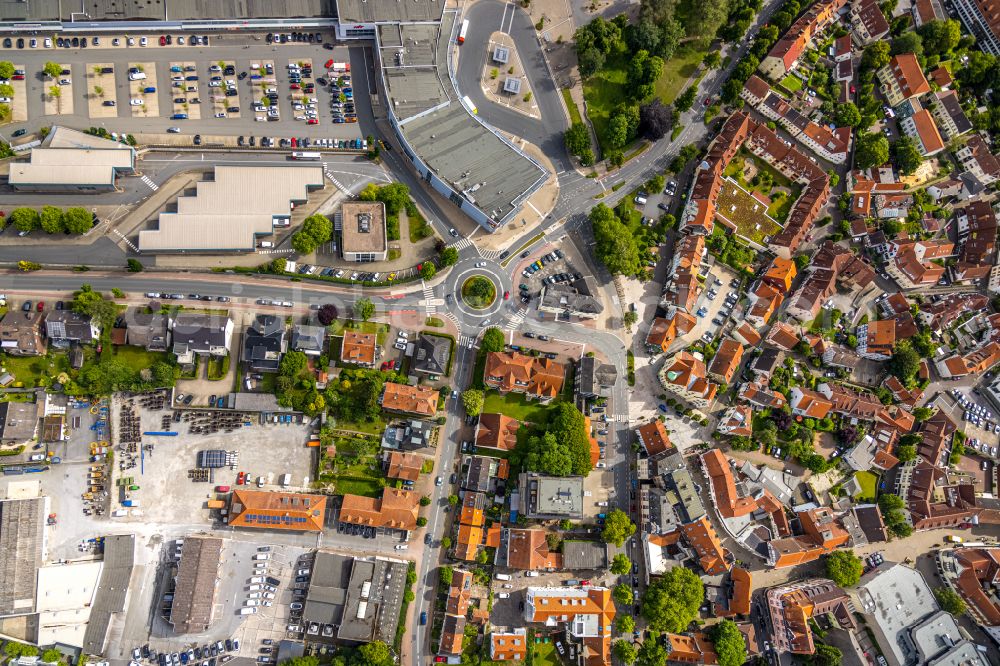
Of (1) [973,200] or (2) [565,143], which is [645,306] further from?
(1) [973,200]

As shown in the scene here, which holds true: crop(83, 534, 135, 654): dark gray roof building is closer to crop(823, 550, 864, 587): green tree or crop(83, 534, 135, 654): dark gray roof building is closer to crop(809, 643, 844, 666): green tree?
crop(809, 643, 844, 666): green tree

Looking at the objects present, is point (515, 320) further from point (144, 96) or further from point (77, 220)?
A: point (144, 96)

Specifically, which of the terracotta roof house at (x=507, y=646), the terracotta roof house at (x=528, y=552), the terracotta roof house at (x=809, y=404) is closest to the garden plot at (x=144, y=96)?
the terracotta roof house at (x=528, y=552)

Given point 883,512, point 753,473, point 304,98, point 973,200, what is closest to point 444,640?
point 753,473

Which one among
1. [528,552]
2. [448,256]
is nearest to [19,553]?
[528,552]

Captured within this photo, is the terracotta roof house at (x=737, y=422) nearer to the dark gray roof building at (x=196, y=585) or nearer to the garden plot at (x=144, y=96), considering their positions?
the dark gray roof building at (x=196, y=585)

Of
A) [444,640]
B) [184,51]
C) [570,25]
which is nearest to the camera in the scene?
[444,640]
